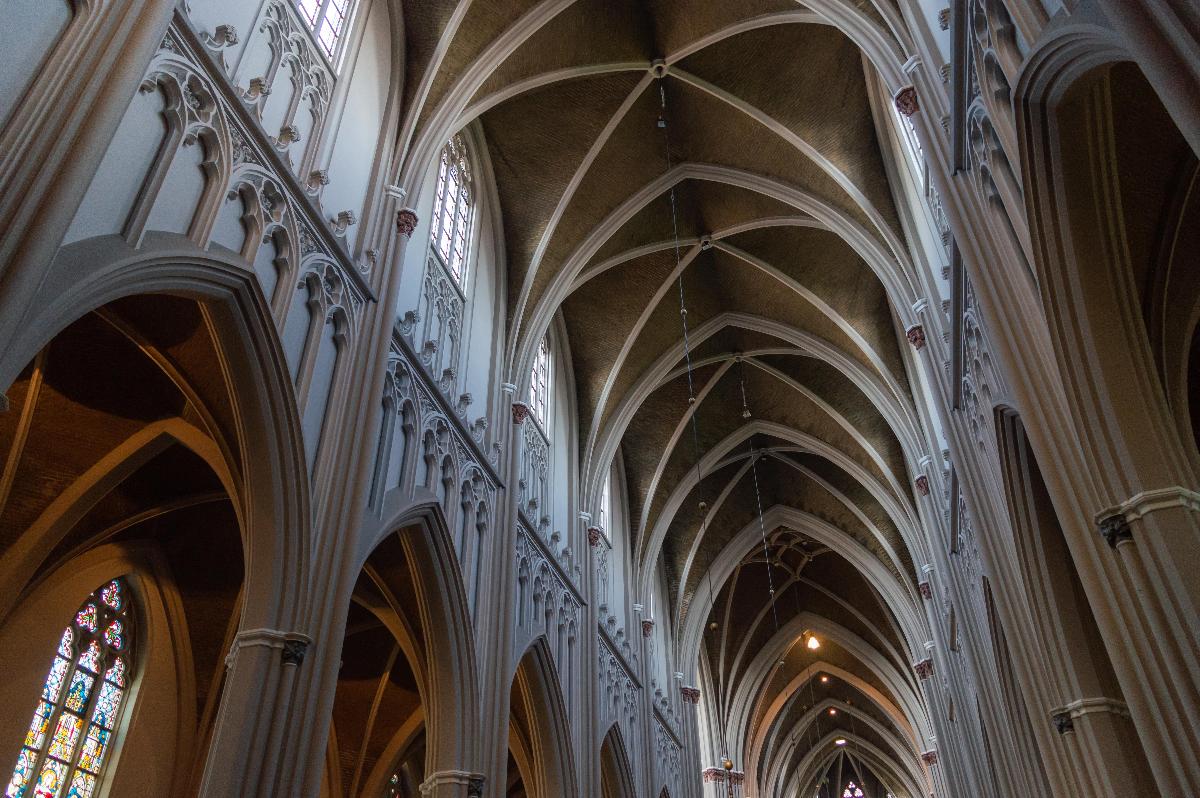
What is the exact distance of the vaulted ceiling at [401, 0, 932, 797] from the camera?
16500mm

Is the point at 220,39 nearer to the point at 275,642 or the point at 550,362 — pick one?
the point at 275,642

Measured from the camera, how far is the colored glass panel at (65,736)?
12.7 metres

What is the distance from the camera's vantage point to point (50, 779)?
12531mm

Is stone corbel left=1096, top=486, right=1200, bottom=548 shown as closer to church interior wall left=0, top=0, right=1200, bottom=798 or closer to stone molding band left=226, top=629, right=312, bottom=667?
church interior wall left=0, top=0, right=1200, bottom=798

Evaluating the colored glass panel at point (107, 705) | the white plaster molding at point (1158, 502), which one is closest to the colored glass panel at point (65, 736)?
the colored glass panel at point (107, 705)

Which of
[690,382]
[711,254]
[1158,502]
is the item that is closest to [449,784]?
[1158,502]

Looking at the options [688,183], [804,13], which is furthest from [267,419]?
[688,183]

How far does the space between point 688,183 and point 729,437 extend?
8.93m

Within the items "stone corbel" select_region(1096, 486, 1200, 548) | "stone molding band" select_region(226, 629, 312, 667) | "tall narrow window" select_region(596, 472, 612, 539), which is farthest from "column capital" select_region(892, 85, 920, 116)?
"tall narrow window" select_region(596, 472, 612, 539)

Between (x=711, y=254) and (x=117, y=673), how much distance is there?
47.5 feet

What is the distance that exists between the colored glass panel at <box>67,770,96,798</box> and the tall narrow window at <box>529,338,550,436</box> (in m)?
9.30

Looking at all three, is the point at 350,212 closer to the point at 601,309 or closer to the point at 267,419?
the point at 267,419

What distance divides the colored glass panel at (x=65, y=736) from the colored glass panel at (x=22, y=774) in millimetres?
315

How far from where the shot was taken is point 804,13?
621 inches
